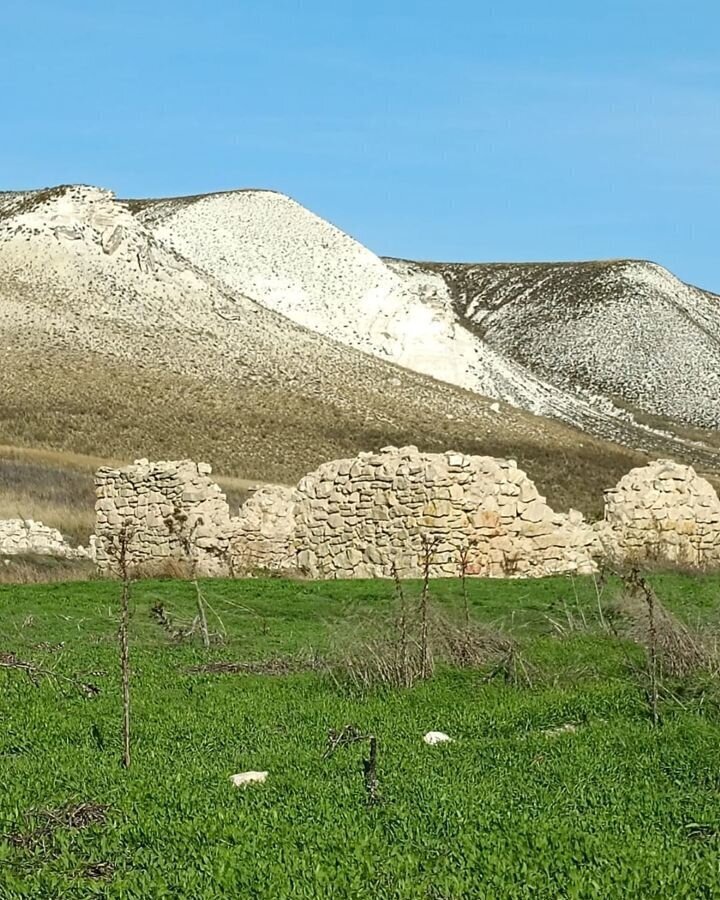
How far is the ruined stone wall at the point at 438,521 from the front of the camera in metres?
22.1

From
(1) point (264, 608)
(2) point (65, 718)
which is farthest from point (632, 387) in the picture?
(2) point (65, 718)

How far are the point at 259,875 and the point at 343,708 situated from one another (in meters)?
4.36

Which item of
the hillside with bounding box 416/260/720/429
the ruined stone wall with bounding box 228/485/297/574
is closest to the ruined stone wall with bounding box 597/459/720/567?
the ruined stone wall with bounding box 228/485/297/574

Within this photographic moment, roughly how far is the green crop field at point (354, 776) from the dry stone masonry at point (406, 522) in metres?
6.97

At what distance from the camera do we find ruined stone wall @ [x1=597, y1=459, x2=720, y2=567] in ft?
76.7

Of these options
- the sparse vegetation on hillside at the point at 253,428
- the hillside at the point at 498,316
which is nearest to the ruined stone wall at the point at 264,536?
the sparse vegetation on hillside at the point at 253,428

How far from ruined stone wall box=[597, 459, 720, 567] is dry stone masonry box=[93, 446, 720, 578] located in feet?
0.07

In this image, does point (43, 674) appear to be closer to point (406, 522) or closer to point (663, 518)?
point (406, 522)

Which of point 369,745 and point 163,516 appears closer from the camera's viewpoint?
point 369,745

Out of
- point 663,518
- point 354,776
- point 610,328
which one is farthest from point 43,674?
point 610,328

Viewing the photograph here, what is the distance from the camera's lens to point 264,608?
18281 mm

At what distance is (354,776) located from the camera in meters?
8.63

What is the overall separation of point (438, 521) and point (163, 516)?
5.58m

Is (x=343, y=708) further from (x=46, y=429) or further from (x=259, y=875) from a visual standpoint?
(x=46, y=429)
